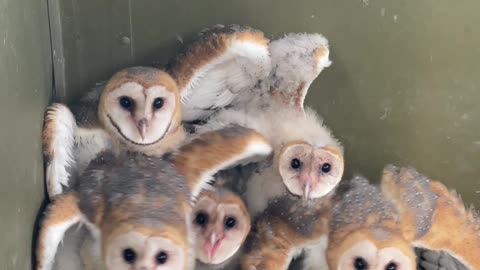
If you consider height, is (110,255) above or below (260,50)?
below

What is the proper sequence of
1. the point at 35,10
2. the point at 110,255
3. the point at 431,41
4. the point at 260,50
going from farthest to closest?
1. the point at 431,41
2. the point at 260,50
3. the point at 35,10
4. the point at 110,255

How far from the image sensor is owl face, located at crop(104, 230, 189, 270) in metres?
1.14

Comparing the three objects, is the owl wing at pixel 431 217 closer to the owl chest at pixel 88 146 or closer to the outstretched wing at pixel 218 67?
the outstretched wing at pixel 218 67

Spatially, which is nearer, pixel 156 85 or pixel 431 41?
pixel 156 85

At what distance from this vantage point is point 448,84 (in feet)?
5.34

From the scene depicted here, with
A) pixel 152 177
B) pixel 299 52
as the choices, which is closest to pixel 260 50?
pixel 299 52

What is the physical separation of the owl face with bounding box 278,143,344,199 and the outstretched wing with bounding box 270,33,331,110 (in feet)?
0.74

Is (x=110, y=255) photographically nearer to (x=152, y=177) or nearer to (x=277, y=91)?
(x=152, y=177)

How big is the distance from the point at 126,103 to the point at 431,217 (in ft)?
2.32

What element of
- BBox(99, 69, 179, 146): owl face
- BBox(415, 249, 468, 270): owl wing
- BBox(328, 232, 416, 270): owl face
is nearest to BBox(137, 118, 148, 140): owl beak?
BBox(99, 69, 179, 146): owl face

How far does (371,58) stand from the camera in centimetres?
161

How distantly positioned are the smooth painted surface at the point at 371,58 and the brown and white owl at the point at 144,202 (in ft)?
0.95

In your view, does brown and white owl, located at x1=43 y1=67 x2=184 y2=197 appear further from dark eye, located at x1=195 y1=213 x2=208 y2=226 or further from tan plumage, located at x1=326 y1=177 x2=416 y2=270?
tan plumage, located at x1=326 y1=177 x2=416 y2=270

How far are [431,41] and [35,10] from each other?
922mm
